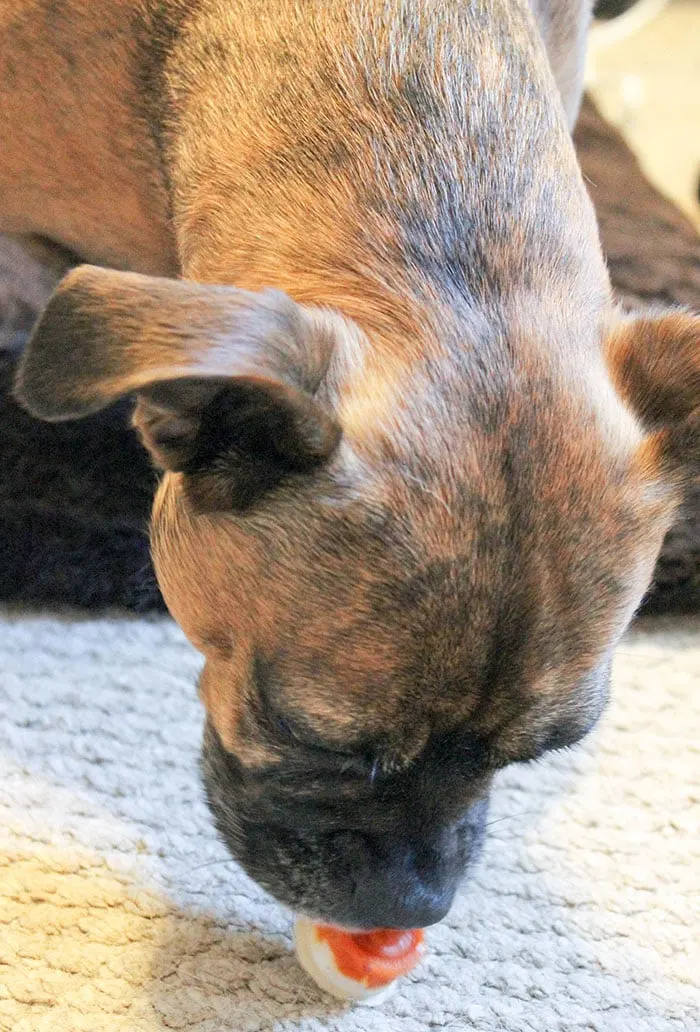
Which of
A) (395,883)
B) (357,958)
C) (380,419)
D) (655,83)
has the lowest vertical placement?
(357,958)

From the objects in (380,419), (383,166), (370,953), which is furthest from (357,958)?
(383,166)

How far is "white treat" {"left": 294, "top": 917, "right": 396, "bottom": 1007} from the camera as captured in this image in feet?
5.19

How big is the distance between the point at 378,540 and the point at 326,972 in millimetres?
747

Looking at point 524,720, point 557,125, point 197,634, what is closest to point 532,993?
point 524,720

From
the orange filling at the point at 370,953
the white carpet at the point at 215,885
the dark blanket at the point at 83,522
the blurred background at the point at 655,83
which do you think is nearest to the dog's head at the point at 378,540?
the orange filling at the point at 370,953

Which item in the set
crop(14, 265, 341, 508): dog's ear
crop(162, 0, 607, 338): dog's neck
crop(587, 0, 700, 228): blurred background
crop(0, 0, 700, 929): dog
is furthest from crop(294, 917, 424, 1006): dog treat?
crop(587, 0, 700, 228): blurred background

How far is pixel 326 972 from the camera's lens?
159cm

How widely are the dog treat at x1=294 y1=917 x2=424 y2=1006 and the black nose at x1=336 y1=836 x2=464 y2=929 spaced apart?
112mm

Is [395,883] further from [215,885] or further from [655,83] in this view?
[655,83]

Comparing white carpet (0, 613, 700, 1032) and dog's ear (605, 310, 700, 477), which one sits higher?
dog's ear (605, 310, 700, 477)

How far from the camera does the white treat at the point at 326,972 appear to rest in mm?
1583

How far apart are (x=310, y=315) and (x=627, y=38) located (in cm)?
438

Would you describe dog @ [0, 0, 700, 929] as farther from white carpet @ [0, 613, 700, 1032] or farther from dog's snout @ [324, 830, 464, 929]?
white carpet @ [0, 613, 700, 1032]

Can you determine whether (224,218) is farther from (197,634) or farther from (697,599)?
(697,599)
